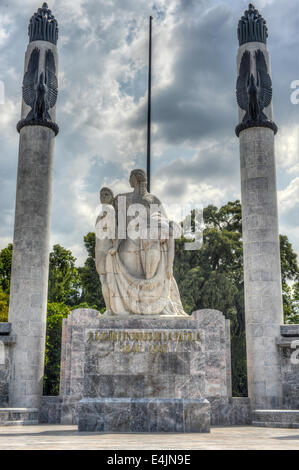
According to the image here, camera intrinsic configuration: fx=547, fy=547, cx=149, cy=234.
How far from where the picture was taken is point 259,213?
17.6 metres

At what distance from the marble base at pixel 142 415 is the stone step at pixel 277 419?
4.40 m

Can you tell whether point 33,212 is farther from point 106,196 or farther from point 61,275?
point 61,275

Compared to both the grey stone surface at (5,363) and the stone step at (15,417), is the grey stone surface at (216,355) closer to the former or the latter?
the stone step at (15,417)

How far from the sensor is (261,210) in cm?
1764

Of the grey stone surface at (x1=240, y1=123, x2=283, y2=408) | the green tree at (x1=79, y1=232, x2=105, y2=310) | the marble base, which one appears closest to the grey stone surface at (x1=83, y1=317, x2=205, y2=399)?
the marble base

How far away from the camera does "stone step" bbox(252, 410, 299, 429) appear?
12.7 meters

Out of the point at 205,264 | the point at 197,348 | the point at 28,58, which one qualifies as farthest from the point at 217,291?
the point at 197,348

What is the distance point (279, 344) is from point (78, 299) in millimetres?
22340

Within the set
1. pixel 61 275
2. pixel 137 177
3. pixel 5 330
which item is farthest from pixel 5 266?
pixel 137 177

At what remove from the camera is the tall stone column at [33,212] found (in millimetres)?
16516

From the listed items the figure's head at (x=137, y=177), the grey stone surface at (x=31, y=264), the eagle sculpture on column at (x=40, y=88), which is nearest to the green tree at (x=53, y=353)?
the grey stone surface at (x=31, y=264)

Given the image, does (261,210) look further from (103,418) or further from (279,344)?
(103,418)

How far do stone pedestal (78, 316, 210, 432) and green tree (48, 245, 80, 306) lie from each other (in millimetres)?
25213

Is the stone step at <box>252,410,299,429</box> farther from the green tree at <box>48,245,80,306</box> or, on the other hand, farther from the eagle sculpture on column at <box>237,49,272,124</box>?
the green tree at <box>48,245,80,306</box>
